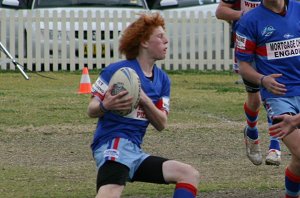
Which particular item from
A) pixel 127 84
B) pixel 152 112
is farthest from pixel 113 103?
pixel 152 112

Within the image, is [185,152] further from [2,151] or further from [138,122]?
[138,122]

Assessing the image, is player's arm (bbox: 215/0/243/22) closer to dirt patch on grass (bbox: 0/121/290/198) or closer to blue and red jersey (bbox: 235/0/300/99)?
dirt patch on grass (bbox: 0/121/290/198)

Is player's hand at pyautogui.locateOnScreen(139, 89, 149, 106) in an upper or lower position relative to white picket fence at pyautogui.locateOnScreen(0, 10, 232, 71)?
upper

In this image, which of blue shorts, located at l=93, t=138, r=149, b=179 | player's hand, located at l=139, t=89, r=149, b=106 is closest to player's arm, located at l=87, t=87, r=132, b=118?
player's hand, located at l=139, t=89, r=149, b=106

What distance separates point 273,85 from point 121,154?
1.59m

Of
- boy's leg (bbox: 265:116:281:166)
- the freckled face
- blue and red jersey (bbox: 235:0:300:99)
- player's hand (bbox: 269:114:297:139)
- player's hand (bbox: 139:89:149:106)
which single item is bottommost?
boy's leg (bbox: 265:116:281:166)

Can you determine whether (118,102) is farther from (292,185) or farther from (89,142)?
(89,142)

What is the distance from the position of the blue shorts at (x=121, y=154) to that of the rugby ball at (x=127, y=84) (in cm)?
24

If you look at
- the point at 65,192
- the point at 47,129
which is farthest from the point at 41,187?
the point at 47,129

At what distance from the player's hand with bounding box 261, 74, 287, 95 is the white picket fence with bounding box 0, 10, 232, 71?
14.2m

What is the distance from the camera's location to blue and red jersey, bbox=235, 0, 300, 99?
29.2 ft

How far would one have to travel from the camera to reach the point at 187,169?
7750mm

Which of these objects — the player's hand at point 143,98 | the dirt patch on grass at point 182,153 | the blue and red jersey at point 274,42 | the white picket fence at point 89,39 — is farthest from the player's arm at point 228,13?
the white picket fence at point 89,39

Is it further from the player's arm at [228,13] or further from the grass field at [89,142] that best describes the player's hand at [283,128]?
the player's arm at [228,13]
